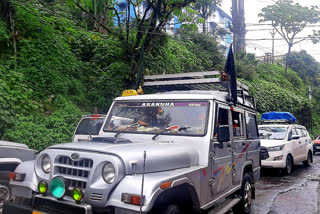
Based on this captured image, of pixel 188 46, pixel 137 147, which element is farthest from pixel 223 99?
pixel 188 46

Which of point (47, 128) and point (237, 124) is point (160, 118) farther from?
point (47, 128)

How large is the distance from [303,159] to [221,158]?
30.8 ft

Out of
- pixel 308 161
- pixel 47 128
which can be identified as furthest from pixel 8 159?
pixel 308 161

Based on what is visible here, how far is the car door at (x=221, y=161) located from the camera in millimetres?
4453

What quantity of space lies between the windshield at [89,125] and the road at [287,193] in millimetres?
4723

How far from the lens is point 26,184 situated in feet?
12.2

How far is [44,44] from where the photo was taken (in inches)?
450

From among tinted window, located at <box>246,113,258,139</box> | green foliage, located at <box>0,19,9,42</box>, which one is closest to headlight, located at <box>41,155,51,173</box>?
tinted window, located at <box>246,113,258,139</box>

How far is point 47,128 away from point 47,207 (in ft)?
24.2

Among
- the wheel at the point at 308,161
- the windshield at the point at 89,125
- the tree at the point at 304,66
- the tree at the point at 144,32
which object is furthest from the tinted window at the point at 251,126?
the tree at the point at 304,66

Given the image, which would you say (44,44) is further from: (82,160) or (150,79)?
(82,160)

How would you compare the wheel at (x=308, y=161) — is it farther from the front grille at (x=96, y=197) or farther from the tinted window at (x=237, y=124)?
the front grille at (x=96, y=197)

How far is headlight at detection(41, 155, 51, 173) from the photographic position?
362cm

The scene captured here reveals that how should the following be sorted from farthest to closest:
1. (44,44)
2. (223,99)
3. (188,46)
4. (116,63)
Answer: (188,46) < (116,63) < (44,44) < (223,99)
